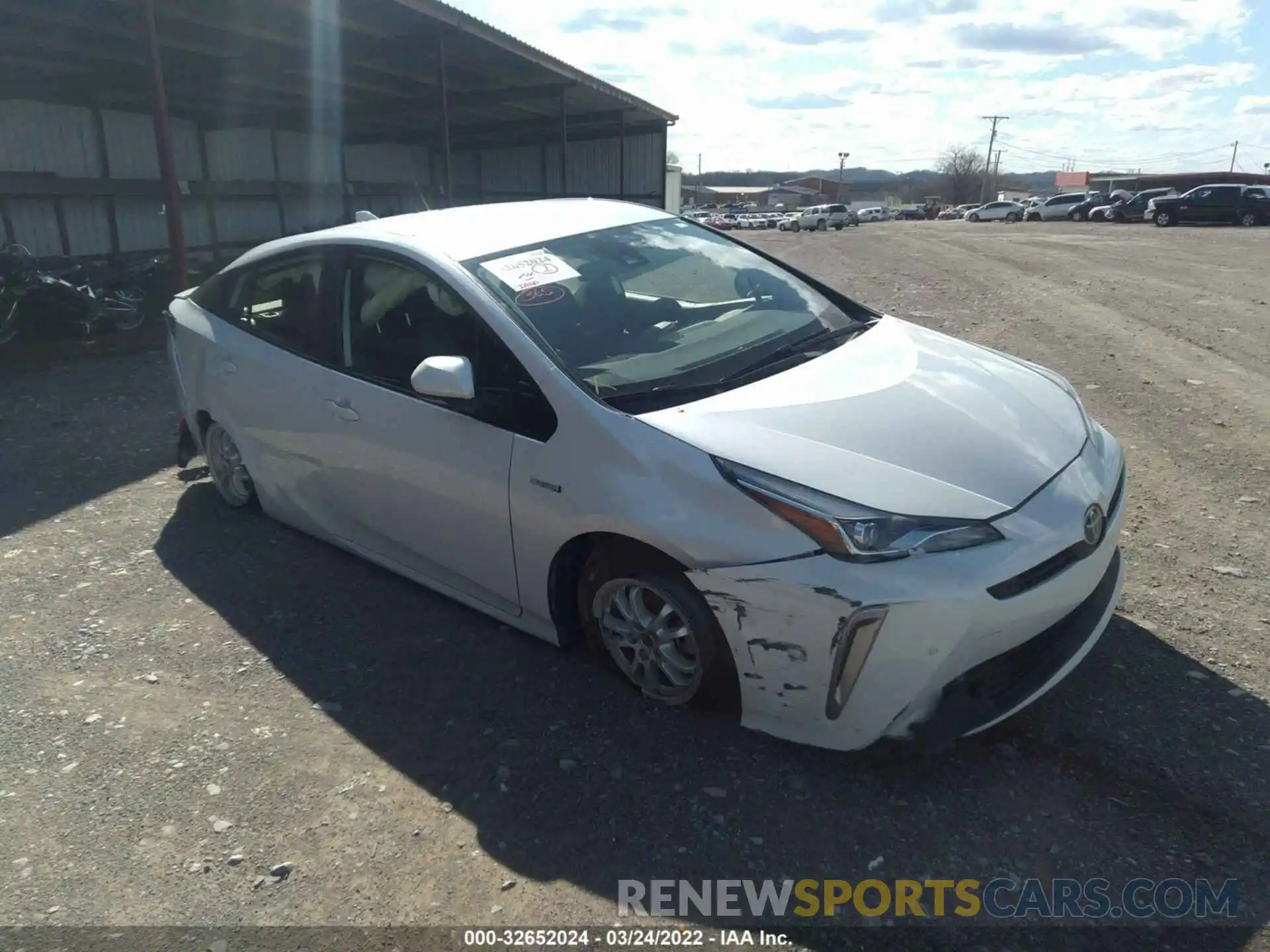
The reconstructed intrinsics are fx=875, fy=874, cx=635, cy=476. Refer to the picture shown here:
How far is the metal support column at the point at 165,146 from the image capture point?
359 inches

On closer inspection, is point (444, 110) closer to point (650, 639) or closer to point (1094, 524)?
point (650, 639)

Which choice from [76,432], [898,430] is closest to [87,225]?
[76,432]

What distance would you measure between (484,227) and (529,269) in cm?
46

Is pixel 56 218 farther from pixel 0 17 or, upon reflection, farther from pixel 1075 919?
pixel 1075 919

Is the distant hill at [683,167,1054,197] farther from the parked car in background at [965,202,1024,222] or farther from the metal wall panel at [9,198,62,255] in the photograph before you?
the metal wall panel at [9,198,62,255]

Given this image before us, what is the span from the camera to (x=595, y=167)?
23.1 m

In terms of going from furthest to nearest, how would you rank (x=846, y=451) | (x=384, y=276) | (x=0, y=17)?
1. (x=0, y=17)
2. (x=384, y=276)
3. (x=846, y=451)

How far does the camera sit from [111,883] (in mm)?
2377

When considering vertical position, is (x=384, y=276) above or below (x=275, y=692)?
above

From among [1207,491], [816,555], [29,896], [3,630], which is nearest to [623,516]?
[816,555]

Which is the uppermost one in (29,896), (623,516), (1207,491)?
(623,516)

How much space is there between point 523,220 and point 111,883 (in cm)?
282

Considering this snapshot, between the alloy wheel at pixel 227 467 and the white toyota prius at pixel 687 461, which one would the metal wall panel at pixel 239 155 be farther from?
the white toyota prius at pixel 687 461

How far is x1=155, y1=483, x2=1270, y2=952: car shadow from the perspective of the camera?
7.60 feet
